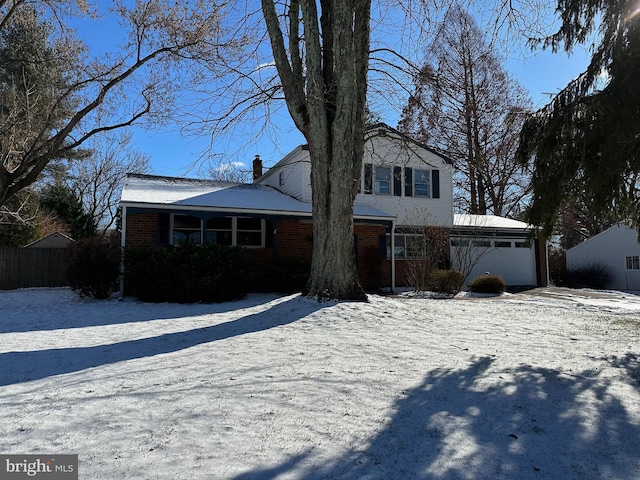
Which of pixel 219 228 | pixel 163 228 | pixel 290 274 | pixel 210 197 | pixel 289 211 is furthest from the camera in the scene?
pixel 219 228

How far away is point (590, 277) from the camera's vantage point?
83.2 feet

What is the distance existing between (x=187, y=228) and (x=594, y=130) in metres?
11.8

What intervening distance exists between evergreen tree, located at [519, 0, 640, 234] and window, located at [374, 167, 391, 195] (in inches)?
423

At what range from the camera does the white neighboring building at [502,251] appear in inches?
776

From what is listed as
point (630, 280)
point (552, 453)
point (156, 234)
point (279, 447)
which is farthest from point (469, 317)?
point (630, 280)

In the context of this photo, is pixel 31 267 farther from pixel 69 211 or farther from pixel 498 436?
pixel 498 436

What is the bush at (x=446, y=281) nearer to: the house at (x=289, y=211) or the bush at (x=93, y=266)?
the house at (x=289, y=211)

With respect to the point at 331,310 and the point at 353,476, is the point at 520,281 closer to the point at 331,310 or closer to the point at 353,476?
the point at 331,310

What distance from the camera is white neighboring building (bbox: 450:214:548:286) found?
776 inches

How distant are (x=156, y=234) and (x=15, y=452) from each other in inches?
455

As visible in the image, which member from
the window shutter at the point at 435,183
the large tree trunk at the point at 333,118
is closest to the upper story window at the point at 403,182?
the window shutter at the point at 435,183

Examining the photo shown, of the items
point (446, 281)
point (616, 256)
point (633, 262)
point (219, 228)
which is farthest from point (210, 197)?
point (616, 256)

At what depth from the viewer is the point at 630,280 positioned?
2505 cm

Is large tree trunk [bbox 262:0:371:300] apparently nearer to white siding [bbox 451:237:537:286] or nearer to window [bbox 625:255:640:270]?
white siding [bbox 451:237:537:286]
